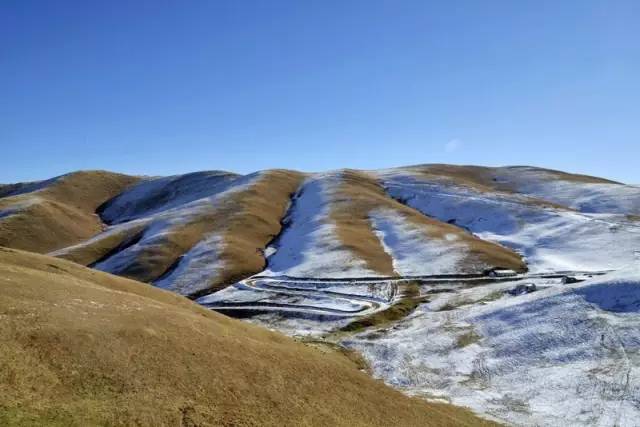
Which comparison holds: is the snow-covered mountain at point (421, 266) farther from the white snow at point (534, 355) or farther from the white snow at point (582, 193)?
the white snow at point (582, 193)

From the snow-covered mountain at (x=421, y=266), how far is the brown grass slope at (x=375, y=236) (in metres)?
0.61

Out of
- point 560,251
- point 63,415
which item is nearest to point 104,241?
point 560,251

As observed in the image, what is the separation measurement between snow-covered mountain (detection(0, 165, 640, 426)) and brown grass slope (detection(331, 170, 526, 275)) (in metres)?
0.61

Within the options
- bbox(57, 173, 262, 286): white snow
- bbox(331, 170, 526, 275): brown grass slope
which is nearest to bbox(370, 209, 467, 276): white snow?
bbox(331, 170, 526, 275): brown grass slope

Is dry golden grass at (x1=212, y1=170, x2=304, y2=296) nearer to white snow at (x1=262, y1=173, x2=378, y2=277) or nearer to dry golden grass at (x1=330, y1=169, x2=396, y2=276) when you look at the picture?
white snow at (x1=262, y1=173, x2=378, y2=277)

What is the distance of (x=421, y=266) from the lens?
97.3m

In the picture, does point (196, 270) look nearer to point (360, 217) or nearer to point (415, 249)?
point (415, 249)

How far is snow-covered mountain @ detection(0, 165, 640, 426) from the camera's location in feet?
159

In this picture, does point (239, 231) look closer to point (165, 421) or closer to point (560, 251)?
point (560, 251)

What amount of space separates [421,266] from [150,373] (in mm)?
75876

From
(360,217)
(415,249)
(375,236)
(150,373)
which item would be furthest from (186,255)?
(150,373)

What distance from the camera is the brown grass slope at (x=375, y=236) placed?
9731 centimetres

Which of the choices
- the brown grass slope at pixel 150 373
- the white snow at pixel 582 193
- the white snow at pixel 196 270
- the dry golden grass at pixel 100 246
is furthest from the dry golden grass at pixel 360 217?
the brown grass slope at pixel 150 373

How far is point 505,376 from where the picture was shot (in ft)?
160
